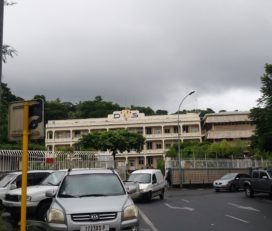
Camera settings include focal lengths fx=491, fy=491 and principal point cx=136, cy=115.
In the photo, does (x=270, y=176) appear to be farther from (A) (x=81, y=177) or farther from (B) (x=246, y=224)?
(A) (x=81, y=177)

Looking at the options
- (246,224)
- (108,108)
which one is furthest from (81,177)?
(108,108)

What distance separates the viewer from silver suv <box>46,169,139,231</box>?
9.56 meters

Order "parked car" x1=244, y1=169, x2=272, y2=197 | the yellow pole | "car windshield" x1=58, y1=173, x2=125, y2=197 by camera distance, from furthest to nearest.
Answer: "parked car" x1=244, y1=169, x2=272, y2=197, "car windshield" x1=58, y1=173, x2=125, y2=197, the yellow pole

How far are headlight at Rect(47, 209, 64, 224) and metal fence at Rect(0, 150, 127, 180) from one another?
1784 cm

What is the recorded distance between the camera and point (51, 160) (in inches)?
1214

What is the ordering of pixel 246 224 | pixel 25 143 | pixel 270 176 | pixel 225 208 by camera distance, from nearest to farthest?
pixel 25 143 → pixel 246 224 → pixel 225 208 → pixel 270 176

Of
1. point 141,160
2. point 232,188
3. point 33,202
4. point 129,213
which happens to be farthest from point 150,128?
point 129,213

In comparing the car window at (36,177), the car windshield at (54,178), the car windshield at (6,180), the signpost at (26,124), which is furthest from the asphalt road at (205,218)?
the signpost at (26,124)

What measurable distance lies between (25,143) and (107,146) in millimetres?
58144

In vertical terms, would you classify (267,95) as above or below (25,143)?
above

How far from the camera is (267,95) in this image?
35.6 m

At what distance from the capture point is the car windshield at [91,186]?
1078cm

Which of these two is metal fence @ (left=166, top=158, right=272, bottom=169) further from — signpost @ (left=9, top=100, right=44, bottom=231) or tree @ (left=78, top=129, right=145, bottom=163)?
signpost @ (left=9, top=100, right=44, bottom=231)

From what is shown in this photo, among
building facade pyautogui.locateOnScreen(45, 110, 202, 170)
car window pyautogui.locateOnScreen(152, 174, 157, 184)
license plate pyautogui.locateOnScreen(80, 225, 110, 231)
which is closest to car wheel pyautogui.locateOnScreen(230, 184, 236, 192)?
car window pyautogui.locateOnScreen(152, 174, 157, 184)
